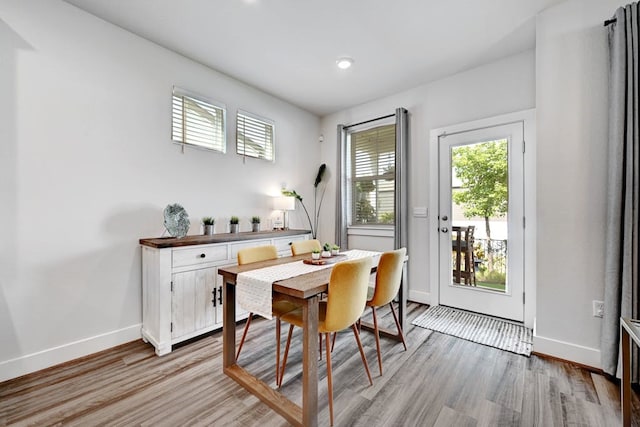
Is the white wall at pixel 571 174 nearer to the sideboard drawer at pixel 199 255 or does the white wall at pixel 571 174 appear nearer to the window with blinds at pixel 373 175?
the window with blinds at pixel 373 175

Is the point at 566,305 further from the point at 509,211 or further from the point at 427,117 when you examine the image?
the point at 427,117

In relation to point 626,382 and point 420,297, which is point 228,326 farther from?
point 420,297

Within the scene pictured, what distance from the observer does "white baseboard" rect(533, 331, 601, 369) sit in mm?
2037

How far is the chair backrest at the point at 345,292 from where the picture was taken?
5.09 feet

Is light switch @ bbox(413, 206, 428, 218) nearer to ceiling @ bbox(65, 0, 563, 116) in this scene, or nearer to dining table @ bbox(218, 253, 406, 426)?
ceiling @ bbox(65, 0, 563, 116)

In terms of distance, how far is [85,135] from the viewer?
223 centimetres

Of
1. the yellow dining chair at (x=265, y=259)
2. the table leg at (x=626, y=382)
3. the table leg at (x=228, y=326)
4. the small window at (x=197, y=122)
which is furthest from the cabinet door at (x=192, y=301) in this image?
the table leg at (x=626, y=382)

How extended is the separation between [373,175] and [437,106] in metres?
1.20

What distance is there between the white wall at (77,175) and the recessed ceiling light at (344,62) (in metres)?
1.51

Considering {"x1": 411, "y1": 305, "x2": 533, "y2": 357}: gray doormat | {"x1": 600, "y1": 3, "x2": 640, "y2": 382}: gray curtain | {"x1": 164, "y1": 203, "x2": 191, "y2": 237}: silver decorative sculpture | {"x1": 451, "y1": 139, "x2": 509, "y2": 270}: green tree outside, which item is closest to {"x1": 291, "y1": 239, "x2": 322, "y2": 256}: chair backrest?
{"x1": 164, "y1": 203, "x2": 191, "y2": 237}: silver decorative sculpture

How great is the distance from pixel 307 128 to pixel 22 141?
3.19 meters

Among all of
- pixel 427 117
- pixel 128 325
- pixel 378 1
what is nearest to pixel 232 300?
pixel 128 325

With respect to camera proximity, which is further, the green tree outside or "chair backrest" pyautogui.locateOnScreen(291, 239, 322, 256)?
the green tree outside

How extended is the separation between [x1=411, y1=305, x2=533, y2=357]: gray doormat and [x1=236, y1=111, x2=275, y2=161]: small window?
2735 millimetres
